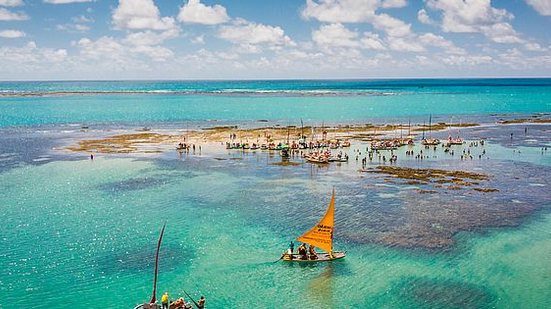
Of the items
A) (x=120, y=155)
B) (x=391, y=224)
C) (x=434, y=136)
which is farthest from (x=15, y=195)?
(x=434, y=136)

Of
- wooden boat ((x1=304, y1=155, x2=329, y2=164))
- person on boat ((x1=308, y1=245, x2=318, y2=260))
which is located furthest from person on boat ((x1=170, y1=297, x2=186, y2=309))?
wooden boat ((x1=304, y1=155, x2=329, y2=164))

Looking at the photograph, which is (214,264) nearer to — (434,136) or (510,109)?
(434,136)

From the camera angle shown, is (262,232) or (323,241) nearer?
(323,241)

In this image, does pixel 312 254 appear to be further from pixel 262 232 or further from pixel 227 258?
pixel 262 232

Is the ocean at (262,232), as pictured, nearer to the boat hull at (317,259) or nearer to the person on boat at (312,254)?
the boat hull at (317,259)

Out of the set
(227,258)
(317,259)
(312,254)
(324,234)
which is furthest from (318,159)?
(227,258)

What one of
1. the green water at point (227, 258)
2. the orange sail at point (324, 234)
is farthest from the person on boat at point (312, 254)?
the green water at point (227, 258)

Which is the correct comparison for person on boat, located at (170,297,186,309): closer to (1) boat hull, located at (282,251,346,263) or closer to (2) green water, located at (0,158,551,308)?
(2) green water, located at (0,158,551,308)
